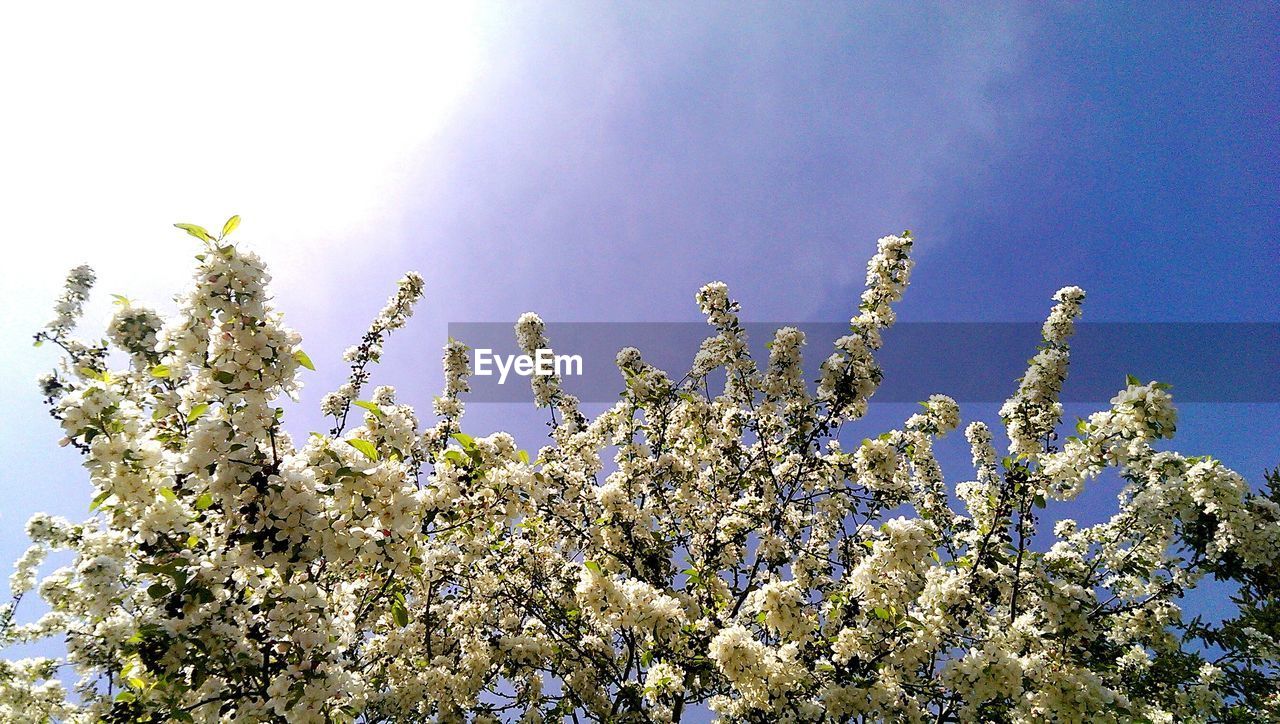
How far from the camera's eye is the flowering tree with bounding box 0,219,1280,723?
405 centimetres

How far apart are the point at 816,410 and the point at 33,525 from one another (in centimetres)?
1193

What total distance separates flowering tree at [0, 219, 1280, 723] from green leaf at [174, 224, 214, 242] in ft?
0.07

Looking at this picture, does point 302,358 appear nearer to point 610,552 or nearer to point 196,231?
point 196,231

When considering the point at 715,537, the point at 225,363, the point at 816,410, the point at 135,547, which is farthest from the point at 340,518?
the point at 816,410

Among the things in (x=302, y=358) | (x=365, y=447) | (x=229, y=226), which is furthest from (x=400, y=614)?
(x=229, y=226)

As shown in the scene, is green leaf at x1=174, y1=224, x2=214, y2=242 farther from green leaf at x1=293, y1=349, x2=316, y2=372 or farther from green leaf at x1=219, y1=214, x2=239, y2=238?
green leaf at x1=293, y1=349, x2=316, y2=372

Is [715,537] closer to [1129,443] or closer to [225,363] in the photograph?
[1129,443]

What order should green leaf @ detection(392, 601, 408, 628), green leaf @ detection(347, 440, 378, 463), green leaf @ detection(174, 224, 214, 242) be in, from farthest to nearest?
green leaf @ detection(392, 601, 408, 628)
green leaf @ detection(347, 440, 378, 463)
green leaf @ detection(174, 224, 214, 242)

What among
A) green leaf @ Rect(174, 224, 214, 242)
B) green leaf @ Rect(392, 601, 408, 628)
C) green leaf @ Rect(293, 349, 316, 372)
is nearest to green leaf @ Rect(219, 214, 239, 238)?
green leaf @ Rect(174, 224, 214, 242)

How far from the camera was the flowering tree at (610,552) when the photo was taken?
4051 mm

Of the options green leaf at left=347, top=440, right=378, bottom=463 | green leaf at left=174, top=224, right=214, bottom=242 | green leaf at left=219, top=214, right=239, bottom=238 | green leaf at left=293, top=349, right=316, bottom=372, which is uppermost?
green leaf at left=219, top=214, right=239, bottom=238

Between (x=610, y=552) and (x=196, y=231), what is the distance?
6.65 m

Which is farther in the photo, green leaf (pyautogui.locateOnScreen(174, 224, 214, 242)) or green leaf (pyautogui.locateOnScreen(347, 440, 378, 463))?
green leaf (pyautogui.locateOnScreen(347, 440, 378, 463))

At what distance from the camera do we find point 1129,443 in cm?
660
